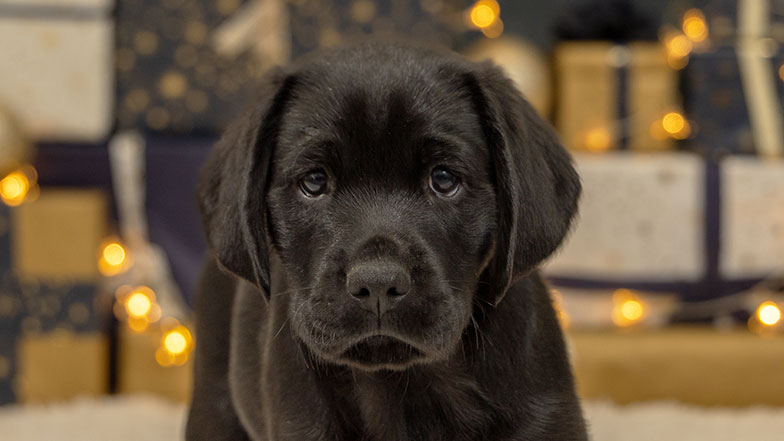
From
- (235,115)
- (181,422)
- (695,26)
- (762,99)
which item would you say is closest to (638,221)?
(762,99)

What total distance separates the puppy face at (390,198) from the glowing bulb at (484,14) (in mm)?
2474

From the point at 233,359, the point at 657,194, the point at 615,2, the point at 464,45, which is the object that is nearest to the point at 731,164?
the point at 657,194

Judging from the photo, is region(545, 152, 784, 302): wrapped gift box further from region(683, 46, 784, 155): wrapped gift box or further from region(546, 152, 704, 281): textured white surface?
region(683, 46, 784, 155): wrapped gift box

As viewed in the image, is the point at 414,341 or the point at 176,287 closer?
the point at 414,341

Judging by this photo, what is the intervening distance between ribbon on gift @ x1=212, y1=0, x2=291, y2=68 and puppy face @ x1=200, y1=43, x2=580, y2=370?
6.42 feet

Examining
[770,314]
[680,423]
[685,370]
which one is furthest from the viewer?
[770,314]

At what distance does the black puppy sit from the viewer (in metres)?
1.41

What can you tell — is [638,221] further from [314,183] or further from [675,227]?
[314,183]

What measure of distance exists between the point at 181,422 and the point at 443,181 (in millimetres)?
1770

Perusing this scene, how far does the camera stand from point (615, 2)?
3.79 m

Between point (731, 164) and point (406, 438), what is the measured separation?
2126mm

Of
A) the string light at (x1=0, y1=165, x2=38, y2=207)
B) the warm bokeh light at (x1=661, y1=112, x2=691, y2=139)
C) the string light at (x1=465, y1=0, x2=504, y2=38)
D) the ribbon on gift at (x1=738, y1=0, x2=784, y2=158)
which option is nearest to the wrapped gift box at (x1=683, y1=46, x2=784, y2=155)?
the ribbon on gift at (x1=738, y1=0, x2=784, y2=158)

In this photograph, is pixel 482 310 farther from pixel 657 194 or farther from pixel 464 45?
pixel 464 45

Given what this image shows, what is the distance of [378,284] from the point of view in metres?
1.33
